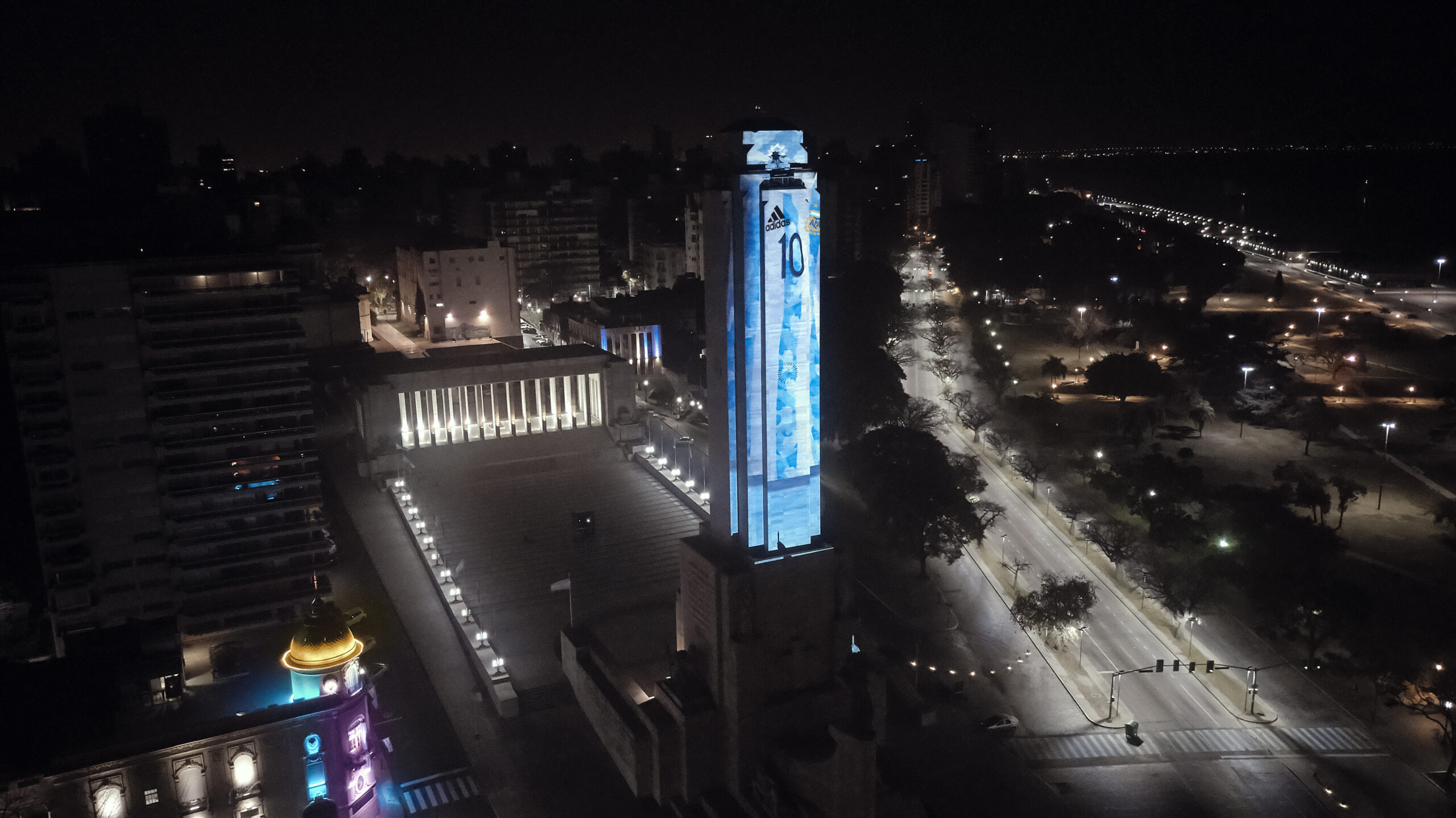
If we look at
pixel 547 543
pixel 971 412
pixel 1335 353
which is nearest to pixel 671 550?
pixel 547 543

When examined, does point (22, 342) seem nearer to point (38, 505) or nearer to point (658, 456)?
point (38, 505)

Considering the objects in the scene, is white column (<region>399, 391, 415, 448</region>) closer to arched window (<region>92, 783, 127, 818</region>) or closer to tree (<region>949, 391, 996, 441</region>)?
arched window (<region>92, 783, 127, 818</region>)

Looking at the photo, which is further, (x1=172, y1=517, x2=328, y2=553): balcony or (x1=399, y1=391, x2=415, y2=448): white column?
(x1=399, y1=391, x2=415, y2=448): white column

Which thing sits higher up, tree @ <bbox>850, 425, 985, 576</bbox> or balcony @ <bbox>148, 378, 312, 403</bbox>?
balcony @ <bbox>148, 378, 312, 403</bbox>

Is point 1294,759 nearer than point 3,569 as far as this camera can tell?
Yes

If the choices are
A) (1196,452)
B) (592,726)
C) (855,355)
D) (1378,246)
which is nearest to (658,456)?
(855,355)

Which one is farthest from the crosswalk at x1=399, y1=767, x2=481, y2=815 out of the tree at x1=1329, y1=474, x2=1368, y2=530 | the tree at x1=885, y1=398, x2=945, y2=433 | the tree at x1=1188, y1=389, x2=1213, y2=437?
the tree at x1=1188, y1=389, x2=1213, y2=437
